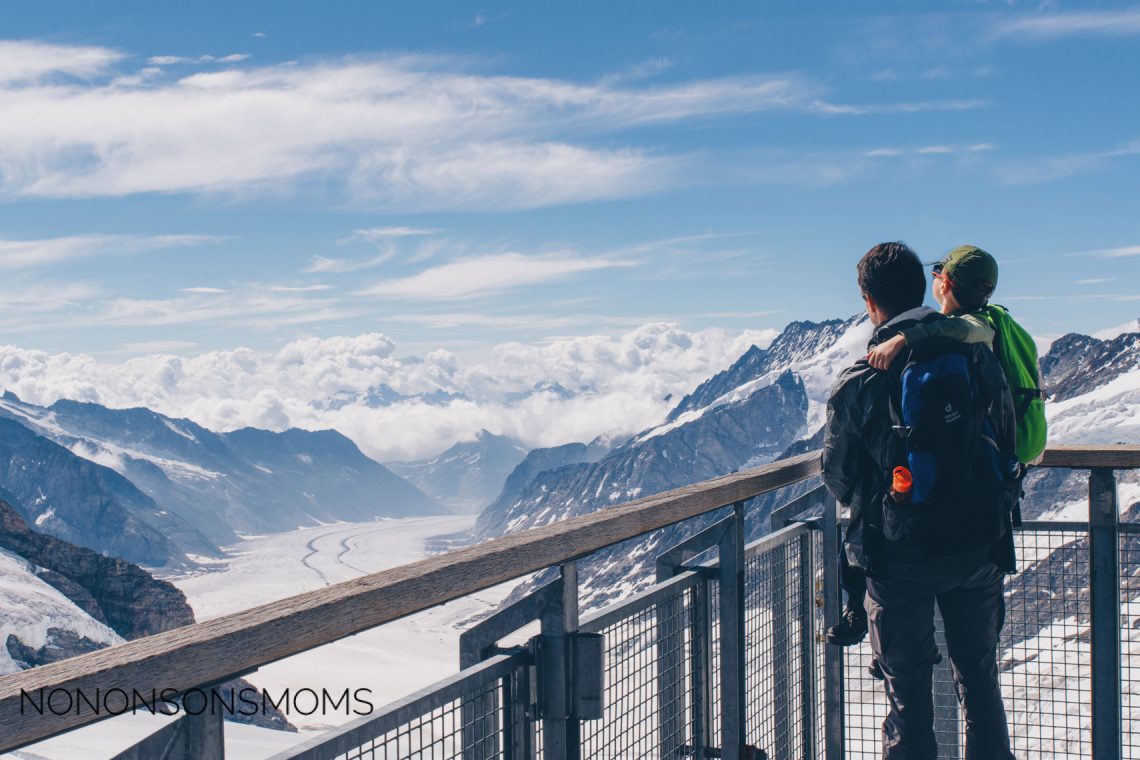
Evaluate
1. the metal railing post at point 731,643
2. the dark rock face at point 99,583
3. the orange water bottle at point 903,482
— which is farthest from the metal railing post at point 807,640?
the dark rock face at point 99,583

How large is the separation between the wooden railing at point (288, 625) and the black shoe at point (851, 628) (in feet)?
4.76

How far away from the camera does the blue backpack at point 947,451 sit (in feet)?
13.2

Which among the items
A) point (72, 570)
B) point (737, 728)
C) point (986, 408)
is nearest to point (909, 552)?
point (986, 408)

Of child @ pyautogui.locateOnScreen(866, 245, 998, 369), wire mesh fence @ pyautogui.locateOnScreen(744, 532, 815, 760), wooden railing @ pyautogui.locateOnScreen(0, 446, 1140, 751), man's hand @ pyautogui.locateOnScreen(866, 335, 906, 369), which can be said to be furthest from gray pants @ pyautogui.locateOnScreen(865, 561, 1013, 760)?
wooden railing @ pyautogui.locateOnScreen(0, 446, 1140, 751)

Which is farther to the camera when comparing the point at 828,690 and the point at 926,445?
the point at 828,690

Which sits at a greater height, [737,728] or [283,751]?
[283,751]

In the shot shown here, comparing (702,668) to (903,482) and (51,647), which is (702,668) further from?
(51,647)

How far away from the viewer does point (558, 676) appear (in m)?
3.11

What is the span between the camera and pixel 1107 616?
5496 millimetres

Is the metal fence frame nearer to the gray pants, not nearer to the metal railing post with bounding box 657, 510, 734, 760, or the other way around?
the metal railing post with bounding box 657, 510, 734, 760

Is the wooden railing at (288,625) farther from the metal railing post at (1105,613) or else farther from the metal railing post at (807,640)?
the metal railing post at (1105,613)

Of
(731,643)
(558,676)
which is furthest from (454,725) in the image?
(731,643)

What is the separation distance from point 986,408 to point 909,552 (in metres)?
0.63

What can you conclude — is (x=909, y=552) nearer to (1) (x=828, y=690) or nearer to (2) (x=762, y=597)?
(2) (x=762, y=597)
